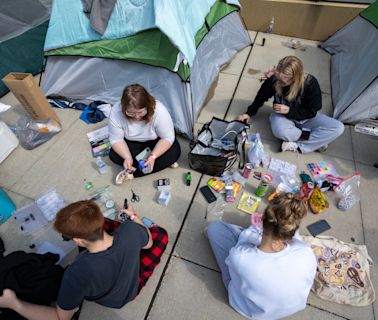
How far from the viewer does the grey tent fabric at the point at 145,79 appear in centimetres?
326

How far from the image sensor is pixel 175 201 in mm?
2807

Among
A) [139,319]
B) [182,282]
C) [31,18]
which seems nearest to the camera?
[139,319]

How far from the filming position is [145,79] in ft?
11.1

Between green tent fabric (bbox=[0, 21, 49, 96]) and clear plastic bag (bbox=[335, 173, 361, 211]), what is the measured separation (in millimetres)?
5091

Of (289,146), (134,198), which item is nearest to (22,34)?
(134,198)

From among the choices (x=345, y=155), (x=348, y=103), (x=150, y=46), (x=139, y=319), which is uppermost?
(x=150, y=46)

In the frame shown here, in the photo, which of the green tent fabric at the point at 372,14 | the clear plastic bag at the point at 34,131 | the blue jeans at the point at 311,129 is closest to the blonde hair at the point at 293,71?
the blue jeans at the point at 311,129

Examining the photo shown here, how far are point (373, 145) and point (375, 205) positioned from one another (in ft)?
3.38

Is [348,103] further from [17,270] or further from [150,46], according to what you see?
[17,270]

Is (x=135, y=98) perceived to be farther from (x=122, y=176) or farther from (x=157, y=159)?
(x=122, y=176)

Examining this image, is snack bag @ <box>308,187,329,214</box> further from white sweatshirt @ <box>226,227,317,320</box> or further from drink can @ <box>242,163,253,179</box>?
white sweatshirt @ <box>226,227,317,320</box>

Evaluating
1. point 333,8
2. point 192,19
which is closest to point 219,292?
point 192,19

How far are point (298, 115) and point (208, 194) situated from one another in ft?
5.05

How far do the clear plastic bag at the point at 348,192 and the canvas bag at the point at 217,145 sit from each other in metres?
1.13
